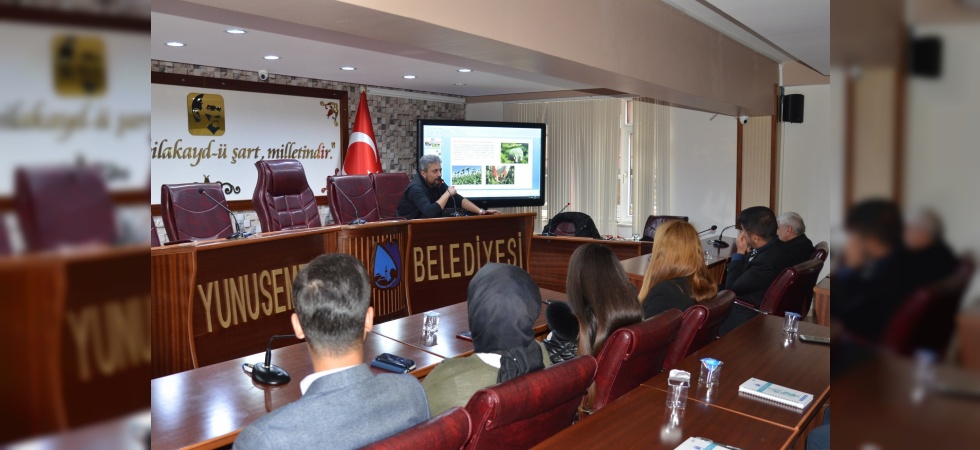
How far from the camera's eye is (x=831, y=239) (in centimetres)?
16

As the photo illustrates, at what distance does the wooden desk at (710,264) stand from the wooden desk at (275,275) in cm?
115

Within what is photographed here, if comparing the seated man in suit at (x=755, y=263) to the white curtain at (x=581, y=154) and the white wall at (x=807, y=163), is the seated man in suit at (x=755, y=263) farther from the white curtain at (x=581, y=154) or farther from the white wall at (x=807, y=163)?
the white curtain at (x=581, y=154)

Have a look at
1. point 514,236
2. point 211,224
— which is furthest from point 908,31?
point 514,236

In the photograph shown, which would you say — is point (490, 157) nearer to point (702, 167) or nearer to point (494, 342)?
point (702, 167)

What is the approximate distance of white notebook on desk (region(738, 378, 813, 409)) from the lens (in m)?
2.09

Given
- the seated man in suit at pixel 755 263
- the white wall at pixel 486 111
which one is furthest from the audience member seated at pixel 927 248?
the white wall at pixel 486 111

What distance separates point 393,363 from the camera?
2.42m

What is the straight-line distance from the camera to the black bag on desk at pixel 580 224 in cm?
704

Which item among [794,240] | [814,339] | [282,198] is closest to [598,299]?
[814,339]

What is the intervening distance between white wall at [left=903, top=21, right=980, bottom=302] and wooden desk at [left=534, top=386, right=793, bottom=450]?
1681mm

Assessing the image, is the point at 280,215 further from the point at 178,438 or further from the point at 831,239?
the point at 831,239

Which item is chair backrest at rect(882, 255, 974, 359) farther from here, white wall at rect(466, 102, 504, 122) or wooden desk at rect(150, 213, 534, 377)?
white wall at rect(466, 102, 504, 122)

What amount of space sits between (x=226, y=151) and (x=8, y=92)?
716 cm

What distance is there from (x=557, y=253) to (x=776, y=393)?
15.1 feet
